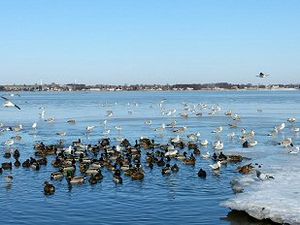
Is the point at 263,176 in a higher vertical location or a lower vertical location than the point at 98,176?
higher

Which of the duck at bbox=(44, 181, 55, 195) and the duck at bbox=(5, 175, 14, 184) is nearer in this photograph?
the duck at bbox=(44, 181, 55, 195)

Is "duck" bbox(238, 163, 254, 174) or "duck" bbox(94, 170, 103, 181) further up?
"duck" bbox(238, 163, 254, 174)

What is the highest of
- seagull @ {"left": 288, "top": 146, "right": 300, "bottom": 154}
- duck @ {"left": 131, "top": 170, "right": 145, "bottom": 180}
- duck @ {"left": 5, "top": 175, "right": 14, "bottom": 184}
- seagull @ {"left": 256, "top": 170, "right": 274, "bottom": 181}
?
seagull @ {"left": 256, "top": 170, "right": 274, "bottom": 181}

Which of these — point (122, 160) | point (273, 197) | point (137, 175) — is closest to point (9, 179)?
point (137, 175)

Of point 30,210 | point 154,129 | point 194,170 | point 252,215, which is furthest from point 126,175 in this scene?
point 154,129

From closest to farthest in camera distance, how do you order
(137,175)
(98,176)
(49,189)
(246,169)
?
(49,189), (98,176), (137,175), (246,169)

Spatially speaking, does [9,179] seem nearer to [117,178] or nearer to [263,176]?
[117,178]

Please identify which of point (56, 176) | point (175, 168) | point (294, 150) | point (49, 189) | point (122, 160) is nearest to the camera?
point (49, 189)

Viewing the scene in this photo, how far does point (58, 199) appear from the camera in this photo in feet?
62.7

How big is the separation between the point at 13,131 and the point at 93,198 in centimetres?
2703

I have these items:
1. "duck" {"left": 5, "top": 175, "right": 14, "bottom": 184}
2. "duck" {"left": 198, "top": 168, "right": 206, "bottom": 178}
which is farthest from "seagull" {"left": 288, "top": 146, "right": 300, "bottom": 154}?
"duck" {"left": 5, "top": 175, "right": 14, "bottom": 184}

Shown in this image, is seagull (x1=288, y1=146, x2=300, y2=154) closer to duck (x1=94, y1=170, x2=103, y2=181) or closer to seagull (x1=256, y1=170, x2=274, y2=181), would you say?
seagull (x1=256, y1=170, x2=274, y2=181)

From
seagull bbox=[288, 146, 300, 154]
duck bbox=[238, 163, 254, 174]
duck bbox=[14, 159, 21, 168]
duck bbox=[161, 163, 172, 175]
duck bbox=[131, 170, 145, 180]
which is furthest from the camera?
seagull bbox=[288, 146, 300, 154]

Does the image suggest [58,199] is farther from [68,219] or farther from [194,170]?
[194,170]
